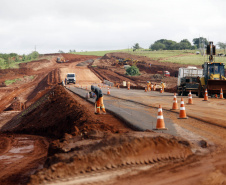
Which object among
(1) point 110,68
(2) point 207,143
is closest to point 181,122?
(2) point 207,143

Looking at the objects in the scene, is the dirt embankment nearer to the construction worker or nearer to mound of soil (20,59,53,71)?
mound of soil (20,59,53,71)

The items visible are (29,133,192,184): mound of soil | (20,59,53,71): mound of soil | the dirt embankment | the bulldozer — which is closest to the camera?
(29,133,192,184): mound of soil

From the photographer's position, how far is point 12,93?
51.5 meters

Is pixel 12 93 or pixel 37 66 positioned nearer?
pixel 12 93

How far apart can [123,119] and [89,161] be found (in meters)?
7.36

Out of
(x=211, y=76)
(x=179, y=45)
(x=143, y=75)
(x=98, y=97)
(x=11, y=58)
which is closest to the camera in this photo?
(x=98, y=97)

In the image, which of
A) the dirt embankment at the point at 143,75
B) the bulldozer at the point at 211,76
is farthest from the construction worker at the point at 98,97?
the dirt embankment at the point at 143,75

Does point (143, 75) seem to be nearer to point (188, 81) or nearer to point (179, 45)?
point (188, 81)

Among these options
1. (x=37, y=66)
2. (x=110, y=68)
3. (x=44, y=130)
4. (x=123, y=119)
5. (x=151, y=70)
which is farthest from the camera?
(x=37, y=66)

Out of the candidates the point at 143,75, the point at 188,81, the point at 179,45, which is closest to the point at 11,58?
the point at 143,75

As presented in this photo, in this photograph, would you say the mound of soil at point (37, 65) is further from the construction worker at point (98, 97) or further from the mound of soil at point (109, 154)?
the mound of soil at point (109, 154)

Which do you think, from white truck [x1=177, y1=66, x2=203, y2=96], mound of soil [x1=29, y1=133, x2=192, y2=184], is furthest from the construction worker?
white truck [x1=177, y1=66, x2=203, y2=96]

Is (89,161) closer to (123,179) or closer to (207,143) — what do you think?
(123,179)

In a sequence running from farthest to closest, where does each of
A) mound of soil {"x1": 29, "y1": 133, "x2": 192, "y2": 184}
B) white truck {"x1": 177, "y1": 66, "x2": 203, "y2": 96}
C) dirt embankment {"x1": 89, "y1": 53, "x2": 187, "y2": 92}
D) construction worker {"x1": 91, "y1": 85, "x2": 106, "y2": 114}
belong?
1. dirt embankment {"x1": 89, "y1": 53, "x2": 187, "y2": 92}
2. white truck {"x1": 177, "y1": 66, "x2": 203, "y2": 96}
3. construction worker {"x1": 91, "y1": 85, "x2": 106, "y2": 114}
4. mound of soil {"x1": 29, "y1": 133, "x2": 192, "y2": 184}
